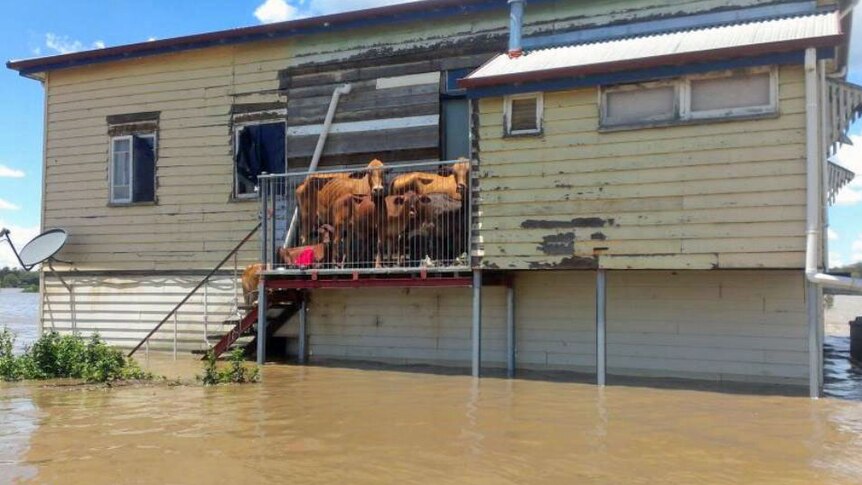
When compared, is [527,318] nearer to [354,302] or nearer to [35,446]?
[354,302]

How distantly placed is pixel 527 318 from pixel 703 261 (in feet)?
10.6

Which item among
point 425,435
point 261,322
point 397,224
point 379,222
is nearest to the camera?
point 425,435

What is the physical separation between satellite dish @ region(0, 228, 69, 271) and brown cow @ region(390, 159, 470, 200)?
301 inches

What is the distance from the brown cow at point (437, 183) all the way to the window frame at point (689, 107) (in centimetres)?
205

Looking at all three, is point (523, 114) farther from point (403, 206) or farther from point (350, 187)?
point (350, 187)

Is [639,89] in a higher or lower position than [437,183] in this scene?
higher

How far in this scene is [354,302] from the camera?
42.5 feet

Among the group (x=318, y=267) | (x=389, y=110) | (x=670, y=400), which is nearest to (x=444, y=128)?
(x=389, y=110)

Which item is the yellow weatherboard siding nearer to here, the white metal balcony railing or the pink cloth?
the white metal balcony railing

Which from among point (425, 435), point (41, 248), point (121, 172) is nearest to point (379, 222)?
point (425, 435)

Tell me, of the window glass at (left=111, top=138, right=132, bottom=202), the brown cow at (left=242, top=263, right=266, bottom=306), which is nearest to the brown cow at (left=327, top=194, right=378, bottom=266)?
the brown cow at (left=242, top=263, right=266, bottom=306)

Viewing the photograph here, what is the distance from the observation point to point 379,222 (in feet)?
36.1

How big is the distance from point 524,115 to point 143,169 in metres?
8.39

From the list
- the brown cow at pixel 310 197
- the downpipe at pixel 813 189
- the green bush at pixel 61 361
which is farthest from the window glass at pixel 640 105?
the green bush at pixel 61 361
